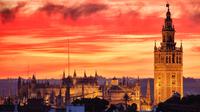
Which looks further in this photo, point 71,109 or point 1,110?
point 1,110

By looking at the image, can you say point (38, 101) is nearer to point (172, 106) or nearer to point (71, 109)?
point (172, 106)

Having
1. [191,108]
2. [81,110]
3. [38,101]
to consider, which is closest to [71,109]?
[81,110]

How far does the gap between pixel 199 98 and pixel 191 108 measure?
14.5 m

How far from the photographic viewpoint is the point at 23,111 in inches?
5098

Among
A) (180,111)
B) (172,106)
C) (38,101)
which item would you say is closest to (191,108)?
(180,111)

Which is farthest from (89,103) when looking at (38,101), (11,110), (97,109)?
(38,101)

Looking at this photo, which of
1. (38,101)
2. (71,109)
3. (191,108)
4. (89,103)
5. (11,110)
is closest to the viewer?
(71,109)

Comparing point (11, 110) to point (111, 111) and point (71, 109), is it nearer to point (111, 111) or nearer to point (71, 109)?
point (111, 111)

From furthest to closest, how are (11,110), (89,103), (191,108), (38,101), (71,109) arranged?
(38,101) < (89,103) < (11,110) < (191,108) < (71,109)

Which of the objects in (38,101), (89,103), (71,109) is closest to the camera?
(71,109)

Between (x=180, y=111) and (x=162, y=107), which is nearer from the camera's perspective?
(x=180, y=111)

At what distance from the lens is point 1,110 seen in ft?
423

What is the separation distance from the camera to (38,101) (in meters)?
168

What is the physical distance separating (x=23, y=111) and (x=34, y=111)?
4.60m
